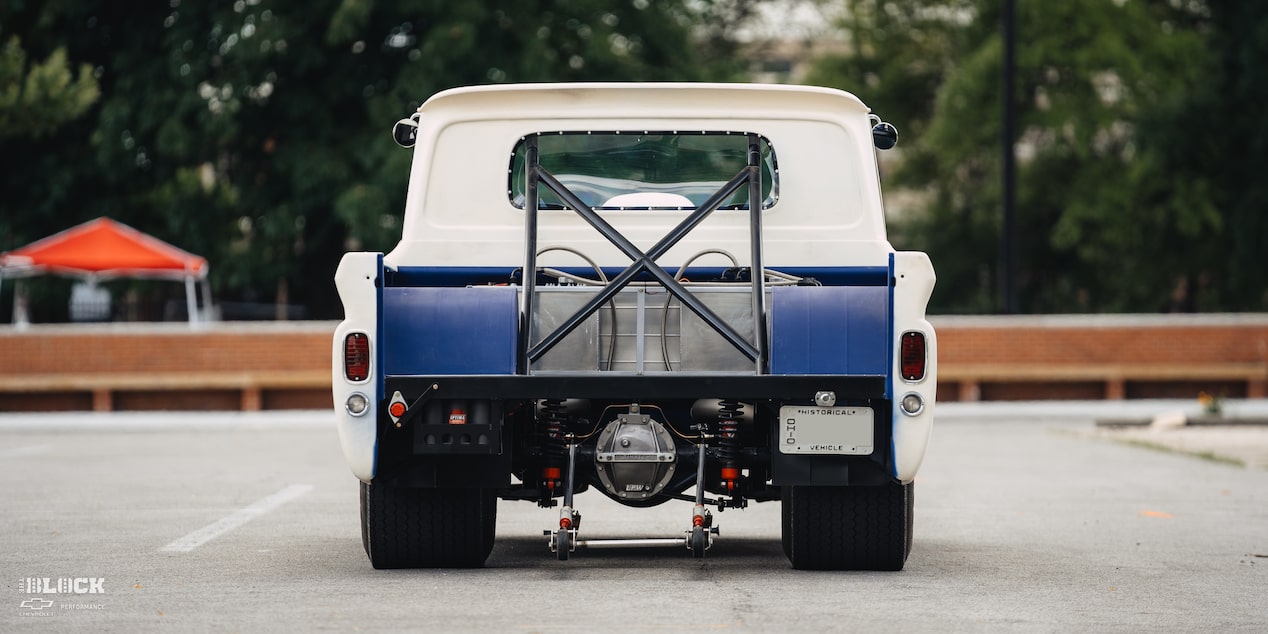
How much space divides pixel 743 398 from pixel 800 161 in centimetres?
176

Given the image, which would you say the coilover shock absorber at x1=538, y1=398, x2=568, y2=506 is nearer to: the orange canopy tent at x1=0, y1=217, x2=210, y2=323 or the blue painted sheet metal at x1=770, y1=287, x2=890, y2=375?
the blue painted sheet metal at x1=770, y1=287, x2=890, y2=375

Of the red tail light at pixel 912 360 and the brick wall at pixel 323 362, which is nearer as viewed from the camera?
the red tail light at pixel 912 360

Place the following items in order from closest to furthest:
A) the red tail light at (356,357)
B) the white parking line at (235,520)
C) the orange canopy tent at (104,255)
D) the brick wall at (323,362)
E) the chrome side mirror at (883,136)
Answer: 1. the red tail light at (356,357)
2. the chrome side mirror at (883,136)
3. the white parking line at (235,520)
4. the brick wall at (323,362)
5. the orange canopy tent at (104,255)

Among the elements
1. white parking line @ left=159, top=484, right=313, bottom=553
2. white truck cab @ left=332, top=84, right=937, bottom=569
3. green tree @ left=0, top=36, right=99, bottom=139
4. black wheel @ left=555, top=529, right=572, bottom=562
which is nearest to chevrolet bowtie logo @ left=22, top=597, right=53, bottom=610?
white truck cab @ left=332, top=84, right=937, bottom=569

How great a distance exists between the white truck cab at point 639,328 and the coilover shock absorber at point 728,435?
0.04ft

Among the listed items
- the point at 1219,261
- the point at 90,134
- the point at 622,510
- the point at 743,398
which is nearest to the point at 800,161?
the point at 743,398

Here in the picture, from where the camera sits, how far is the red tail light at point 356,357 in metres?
7.21

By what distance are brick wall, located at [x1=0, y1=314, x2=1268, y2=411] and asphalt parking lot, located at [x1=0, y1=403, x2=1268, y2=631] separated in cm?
855

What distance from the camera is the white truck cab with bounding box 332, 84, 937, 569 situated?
7230 mm

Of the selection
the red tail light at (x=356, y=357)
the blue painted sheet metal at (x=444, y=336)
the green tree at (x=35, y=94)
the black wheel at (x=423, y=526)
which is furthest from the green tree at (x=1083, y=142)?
the red tail light at (x=356, y=357)

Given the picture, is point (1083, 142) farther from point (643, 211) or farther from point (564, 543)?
point (564, 543)

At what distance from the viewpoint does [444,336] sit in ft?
23.8

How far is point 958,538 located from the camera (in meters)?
9.55

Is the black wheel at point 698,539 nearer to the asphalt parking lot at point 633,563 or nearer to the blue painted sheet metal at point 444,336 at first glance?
the asphalt parking lot at point 633,563
